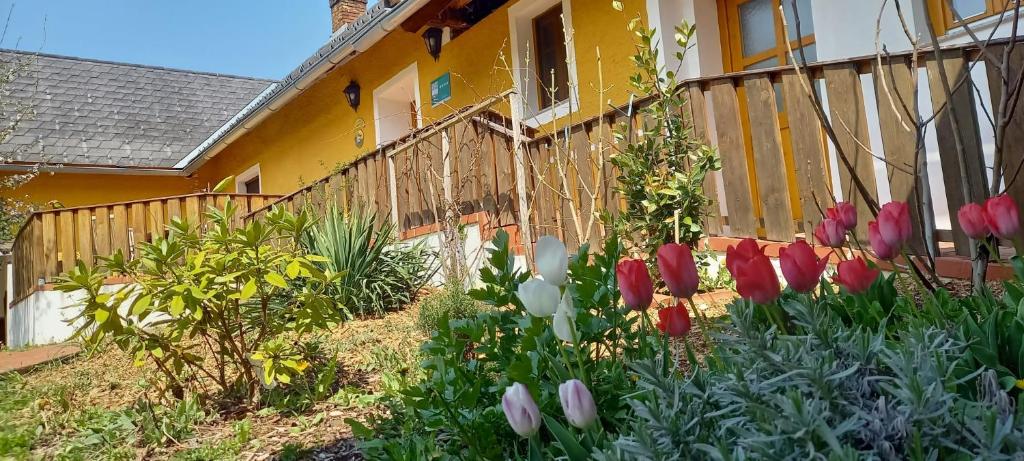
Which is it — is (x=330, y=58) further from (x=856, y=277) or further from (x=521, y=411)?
(x=521, y=411)

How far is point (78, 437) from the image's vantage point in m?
2.51

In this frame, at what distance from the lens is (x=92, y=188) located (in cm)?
1293

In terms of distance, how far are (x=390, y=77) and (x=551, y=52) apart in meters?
3.12

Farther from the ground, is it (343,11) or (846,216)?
(343,11)

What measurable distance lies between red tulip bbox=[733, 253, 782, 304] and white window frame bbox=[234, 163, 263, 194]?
1270cm

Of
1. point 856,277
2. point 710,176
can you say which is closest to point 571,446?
point 856,277

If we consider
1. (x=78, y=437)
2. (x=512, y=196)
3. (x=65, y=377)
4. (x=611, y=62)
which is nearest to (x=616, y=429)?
(x=78, y=437)

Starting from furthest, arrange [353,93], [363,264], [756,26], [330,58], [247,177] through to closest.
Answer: [247,177], [353,93], [330,58], [756,26], [363,264]

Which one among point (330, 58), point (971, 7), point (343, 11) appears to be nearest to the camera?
point (971, 7)

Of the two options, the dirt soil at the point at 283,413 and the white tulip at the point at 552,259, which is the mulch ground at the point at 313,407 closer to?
the dirt soil at the point at 283,413

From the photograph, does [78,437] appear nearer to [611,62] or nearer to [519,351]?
[519,351]

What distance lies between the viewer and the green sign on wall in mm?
8180

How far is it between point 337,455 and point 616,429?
1.14m

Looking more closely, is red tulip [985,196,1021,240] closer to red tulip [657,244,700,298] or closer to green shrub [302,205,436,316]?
red tulip [657,244,700,298]
